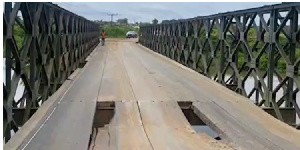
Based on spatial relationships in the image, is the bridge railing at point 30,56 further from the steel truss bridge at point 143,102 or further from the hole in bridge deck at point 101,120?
the hole in bridge deck at point 101,120

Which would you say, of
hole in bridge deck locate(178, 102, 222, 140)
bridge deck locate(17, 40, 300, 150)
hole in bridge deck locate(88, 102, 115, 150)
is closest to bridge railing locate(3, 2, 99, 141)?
bridge deck locate(17, 40, 300, 150)

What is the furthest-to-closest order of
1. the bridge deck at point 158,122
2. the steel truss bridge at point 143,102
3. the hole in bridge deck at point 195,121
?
1. the hole in bridge deck at point 195,121
2. the steel truss bridge at point 143,102
3. the bridge deck at point 158,122

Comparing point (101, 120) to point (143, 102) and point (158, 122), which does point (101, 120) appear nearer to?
point (158, 122)

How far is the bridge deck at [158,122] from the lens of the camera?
333cm

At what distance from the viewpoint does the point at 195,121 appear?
4.63m

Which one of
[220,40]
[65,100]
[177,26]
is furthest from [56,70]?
[177,26]

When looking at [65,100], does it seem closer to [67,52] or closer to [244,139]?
[244,139]

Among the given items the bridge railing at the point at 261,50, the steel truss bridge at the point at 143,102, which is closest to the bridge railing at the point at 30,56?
the steel truss bridge at the point at 143,102

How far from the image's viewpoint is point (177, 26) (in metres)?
14.0

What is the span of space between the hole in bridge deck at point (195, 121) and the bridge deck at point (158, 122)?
0.07m

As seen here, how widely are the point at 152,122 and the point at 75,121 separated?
67 centimetres

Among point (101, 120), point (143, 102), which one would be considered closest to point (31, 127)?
point (101, 120)

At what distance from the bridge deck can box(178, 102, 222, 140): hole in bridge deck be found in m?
0.07

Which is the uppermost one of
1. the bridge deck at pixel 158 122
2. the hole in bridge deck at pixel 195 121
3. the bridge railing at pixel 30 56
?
the bridge railing at pixel 30 56
